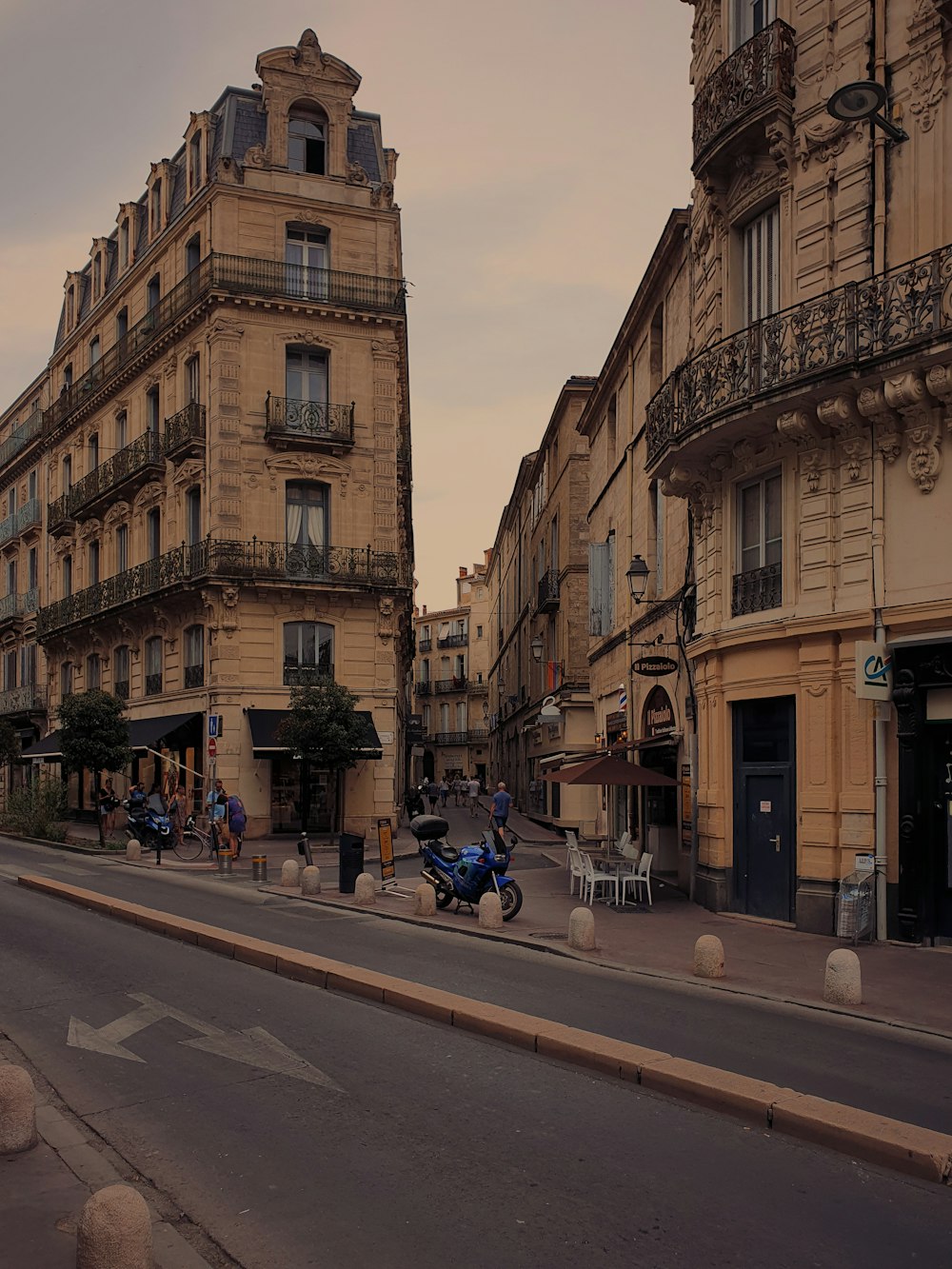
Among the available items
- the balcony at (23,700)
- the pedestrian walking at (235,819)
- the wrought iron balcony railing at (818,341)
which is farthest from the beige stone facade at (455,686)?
the wrought iron balcony railing at (818,341)

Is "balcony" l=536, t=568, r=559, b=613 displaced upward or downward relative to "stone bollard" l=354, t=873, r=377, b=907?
upward

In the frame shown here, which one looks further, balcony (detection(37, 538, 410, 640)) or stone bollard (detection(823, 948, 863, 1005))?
balcony (detection(37, 538, 410, 640))

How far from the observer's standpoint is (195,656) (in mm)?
32625

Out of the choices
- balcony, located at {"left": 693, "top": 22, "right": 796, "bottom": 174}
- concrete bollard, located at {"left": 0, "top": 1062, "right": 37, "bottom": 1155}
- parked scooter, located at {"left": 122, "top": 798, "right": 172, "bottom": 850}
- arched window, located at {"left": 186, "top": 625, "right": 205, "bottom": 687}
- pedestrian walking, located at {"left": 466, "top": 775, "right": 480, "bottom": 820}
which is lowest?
pedestrian walking, located at {"left": 466, "top": 775, "right": 480, "bottom": 820}

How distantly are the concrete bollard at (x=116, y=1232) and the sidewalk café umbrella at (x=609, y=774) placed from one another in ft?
43.2

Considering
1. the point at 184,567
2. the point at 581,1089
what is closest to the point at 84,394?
the point at 184,567

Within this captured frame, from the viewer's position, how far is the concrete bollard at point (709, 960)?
35.9 feet

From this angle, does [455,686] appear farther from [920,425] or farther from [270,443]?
[920,425]

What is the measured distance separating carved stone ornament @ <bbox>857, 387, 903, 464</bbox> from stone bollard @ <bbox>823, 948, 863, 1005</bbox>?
6221 millimetres

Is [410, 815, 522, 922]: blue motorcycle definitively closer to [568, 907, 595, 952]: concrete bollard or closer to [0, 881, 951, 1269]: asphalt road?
[568, 907, 595, 952]: concrete bollard

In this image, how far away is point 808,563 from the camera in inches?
562

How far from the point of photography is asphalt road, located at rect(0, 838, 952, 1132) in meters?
7.50

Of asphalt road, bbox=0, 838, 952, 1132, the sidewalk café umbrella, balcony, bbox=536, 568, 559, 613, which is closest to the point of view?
asphalt road, bbox=0, 838, 952, 1132

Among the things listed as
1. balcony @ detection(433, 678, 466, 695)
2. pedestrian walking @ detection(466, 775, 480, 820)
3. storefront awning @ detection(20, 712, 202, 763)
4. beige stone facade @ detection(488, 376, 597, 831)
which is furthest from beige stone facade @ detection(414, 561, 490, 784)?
storefront awning @ detection(20, 712, 202, 763)
